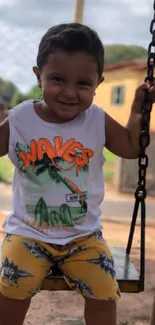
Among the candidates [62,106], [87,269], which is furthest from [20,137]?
[87,269]

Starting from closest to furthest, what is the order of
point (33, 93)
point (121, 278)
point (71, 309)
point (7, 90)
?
point (121, 278) → point (71, 309) → point (33, 93) → point (7, 90)

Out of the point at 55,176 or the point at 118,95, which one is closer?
the point at 55,176

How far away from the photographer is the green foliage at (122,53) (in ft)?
23.2

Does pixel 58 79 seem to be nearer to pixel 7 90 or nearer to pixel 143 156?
pixel 143 156

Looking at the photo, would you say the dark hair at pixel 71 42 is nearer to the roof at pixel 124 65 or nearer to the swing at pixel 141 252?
the swing at pixel 141 252

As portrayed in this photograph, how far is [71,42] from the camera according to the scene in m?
1.57

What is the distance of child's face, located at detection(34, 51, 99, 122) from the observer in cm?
156

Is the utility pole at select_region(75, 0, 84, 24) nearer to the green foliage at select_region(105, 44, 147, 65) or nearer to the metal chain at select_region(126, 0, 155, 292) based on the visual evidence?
the metal chain at select_region(126, 0, 155, 292)

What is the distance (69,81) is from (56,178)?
10.8 inches

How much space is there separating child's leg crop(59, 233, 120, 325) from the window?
17.9 feet

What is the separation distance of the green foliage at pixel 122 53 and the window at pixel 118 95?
332mm

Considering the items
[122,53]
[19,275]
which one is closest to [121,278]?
[19,275]

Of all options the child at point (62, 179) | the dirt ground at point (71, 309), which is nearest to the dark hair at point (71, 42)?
the child at point (62, 179)

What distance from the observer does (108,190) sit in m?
7.17
